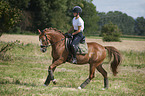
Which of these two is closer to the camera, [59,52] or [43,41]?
[43,41]

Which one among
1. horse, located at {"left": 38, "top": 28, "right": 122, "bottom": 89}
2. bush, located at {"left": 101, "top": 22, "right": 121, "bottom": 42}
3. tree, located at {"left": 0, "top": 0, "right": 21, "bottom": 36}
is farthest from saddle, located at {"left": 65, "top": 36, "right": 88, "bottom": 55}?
bush, located at {"left": 101, "top": 22, "right": 121, "bottom": 42}

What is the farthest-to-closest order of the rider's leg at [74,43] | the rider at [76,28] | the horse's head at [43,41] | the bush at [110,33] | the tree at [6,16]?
the bush at [110,33]
the tree at [6,16]
the rider's leg at [74,43]
the rider at [76,28]
the horse's head at [43,41]

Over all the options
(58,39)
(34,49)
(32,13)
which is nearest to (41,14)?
(32,13)

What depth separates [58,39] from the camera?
8375mm

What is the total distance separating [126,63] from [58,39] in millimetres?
10953

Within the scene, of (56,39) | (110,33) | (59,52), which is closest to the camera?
(59,52)

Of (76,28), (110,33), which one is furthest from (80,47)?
(110,33)

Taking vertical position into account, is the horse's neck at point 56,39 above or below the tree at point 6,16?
below

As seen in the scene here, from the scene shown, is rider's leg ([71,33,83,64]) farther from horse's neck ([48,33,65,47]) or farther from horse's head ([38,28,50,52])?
horse's head ([38,28,50,52])

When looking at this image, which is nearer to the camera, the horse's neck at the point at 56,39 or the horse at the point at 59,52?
the horse at the point at 59,52

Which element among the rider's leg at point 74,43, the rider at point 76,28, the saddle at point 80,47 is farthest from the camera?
the saddle at point 80,47

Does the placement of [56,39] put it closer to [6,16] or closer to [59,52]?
[59,52]

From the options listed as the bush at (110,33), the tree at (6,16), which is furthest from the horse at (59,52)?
the bush at (110,33)

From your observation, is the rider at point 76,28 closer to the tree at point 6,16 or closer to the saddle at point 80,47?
the saddle at point 80,47
